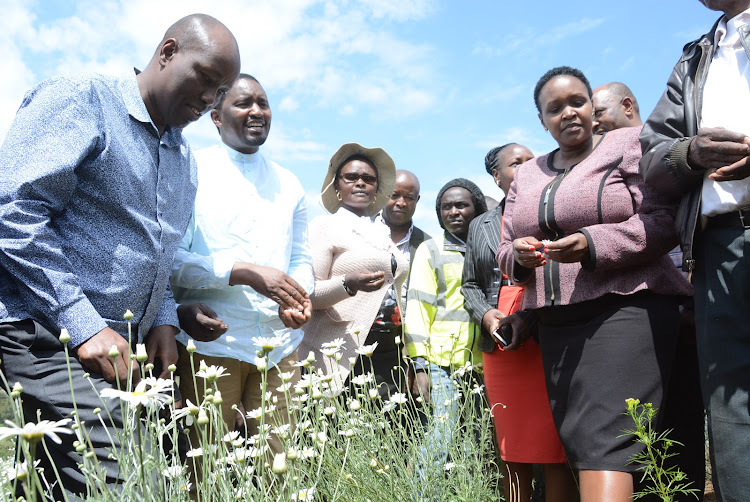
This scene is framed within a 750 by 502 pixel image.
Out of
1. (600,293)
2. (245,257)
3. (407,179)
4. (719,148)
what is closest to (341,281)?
(245,257)

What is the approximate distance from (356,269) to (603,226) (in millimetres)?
1910

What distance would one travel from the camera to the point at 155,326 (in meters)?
2.50

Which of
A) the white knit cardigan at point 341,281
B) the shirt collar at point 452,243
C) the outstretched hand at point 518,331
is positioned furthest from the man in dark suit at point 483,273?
the white knit cardigan at point 341,281

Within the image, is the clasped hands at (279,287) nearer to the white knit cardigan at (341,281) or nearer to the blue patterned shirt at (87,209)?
the blue patterned shirt at (87,209)

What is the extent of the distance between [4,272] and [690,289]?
8.65ft

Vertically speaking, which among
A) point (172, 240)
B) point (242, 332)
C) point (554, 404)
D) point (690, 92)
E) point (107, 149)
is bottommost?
point (554, 404)

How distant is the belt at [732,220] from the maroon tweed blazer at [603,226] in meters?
0.29

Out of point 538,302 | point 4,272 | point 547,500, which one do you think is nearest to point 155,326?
point 4,272

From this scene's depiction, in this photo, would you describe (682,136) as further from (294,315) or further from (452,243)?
(452,243)

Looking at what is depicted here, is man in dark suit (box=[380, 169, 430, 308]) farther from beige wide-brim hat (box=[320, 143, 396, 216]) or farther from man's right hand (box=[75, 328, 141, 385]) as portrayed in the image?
man's right hand (box=[75, 328, 141, 385])

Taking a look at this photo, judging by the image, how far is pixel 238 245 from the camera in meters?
3.37

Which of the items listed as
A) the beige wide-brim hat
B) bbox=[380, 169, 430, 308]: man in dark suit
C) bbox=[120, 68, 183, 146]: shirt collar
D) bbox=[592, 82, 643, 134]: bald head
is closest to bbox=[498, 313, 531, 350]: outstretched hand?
bbox=[592, 82, 643, 134]: bald head

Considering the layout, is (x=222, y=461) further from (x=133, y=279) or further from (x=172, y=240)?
(x=172, y=240)

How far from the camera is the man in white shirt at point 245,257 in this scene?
3086 millimetres
